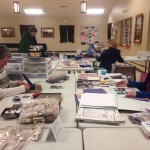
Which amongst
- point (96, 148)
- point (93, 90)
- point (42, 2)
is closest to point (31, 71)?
point (93, 90)

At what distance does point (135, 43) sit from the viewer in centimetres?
564

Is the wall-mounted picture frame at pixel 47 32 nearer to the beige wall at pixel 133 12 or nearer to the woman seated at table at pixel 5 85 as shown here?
the beige wall at pixel 133 12

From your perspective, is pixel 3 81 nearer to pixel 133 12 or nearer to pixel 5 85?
pixel 5 85

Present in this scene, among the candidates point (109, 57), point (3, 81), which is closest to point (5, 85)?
point (3, 81)

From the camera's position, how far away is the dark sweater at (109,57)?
393 centimetres

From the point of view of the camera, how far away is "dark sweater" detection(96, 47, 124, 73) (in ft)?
12.9

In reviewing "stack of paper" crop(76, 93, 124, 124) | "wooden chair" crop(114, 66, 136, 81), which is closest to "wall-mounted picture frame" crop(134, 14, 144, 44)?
"wooden chair" crop(114, 66, 136, 81)

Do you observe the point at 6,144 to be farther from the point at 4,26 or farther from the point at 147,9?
the point at 4,26

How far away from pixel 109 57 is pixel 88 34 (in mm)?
6758

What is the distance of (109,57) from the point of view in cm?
396

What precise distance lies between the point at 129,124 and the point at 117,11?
721 cm

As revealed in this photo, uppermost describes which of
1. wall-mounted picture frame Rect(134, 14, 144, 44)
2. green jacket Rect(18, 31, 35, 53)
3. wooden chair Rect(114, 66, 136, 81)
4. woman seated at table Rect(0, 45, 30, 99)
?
wall-mounted picture frame Rect(134, 14, 144, 44)

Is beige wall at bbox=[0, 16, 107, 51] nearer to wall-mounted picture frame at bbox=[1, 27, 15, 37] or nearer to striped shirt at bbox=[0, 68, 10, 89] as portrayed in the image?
wall-mounted picture frame at bbox=[1, 27, 15, 37]

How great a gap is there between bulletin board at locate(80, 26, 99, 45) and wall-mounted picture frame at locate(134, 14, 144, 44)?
5.02 m
